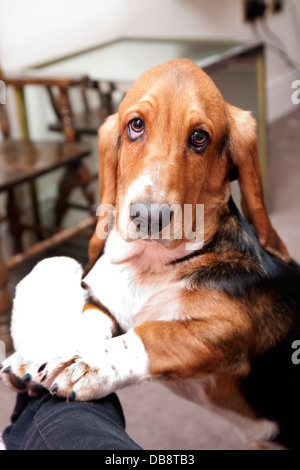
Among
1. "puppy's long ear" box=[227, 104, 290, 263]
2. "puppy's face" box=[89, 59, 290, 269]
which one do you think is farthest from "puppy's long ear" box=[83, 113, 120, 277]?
"puppy's long ear" box=[227, 104, 290, 263]

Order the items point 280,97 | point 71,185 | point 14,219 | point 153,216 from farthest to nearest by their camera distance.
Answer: point 14,219 → point 71,185 → point 280,97 → point 153,216

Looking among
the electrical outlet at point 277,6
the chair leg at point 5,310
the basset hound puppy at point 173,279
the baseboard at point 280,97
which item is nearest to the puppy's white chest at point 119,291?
the basset hound puppy at point 173,279

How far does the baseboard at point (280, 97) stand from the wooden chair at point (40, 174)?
0.67 ft

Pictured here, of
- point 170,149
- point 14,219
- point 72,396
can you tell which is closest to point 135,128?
point 170,149

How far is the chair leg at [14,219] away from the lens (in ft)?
2.58

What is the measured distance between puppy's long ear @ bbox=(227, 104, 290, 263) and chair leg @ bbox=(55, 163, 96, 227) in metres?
0.17

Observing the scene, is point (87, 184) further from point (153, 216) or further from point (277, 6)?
point (277, 6)

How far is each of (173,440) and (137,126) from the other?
0.41m

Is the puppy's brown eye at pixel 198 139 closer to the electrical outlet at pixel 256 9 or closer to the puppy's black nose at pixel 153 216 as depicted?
the puppy's black nose at pixel 153 216

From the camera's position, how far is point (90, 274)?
1.66 ft

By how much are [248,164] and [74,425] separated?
28 cm

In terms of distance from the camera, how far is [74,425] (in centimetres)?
47

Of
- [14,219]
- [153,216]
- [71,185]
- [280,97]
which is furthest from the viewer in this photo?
[14,219]
